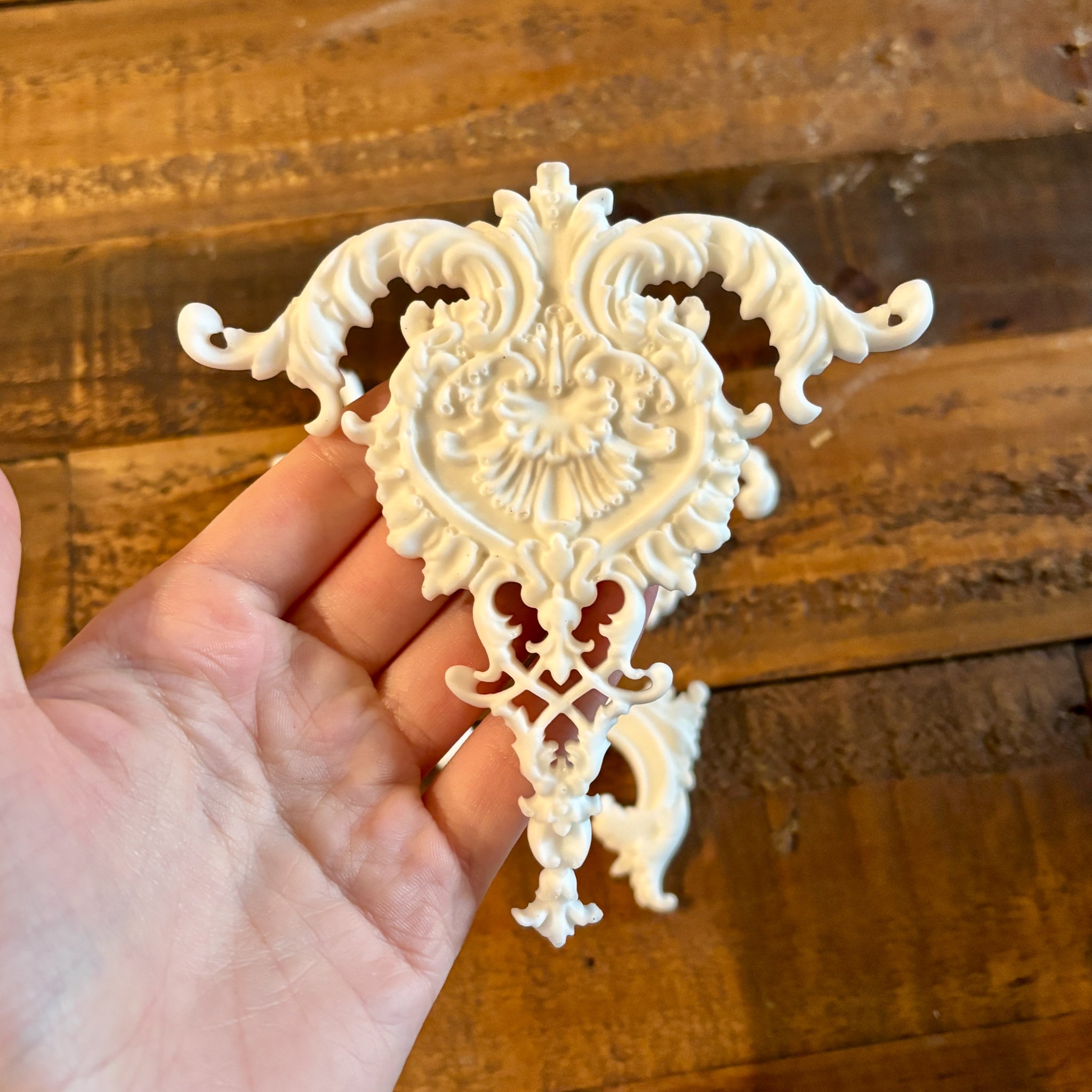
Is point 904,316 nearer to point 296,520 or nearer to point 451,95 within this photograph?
point 296,520

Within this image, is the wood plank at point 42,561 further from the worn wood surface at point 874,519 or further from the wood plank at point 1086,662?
the wood plank at point 1086,662

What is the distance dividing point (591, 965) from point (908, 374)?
1061 millimetres

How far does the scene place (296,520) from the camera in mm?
1206

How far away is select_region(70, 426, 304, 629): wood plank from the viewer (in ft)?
4.93

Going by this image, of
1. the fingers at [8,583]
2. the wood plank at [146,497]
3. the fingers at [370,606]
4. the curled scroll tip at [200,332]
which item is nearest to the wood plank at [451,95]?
the wood plank at [146,497]

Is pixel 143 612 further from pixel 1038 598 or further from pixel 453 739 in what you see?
pixel 1038 598

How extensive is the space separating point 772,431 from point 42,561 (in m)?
1.20

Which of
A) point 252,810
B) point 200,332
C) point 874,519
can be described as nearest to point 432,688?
point 252,810

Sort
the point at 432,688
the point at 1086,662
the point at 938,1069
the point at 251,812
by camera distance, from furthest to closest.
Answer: the point at 1086,662
the point at 938,1069
the point at 432,688
the point at 251,812

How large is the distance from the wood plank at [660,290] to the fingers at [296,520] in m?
0.36

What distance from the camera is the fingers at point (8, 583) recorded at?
905mm

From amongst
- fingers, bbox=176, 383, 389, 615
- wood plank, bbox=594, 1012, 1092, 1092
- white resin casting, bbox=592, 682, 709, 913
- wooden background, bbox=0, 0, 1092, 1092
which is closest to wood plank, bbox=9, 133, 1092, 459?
wooden background, bbox=0, 0, 1092, 1092

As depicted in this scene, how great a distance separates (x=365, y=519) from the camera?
125 cm

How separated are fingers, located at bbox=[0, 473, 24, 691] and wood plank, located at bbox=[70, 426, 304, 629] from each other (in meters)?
0.57
